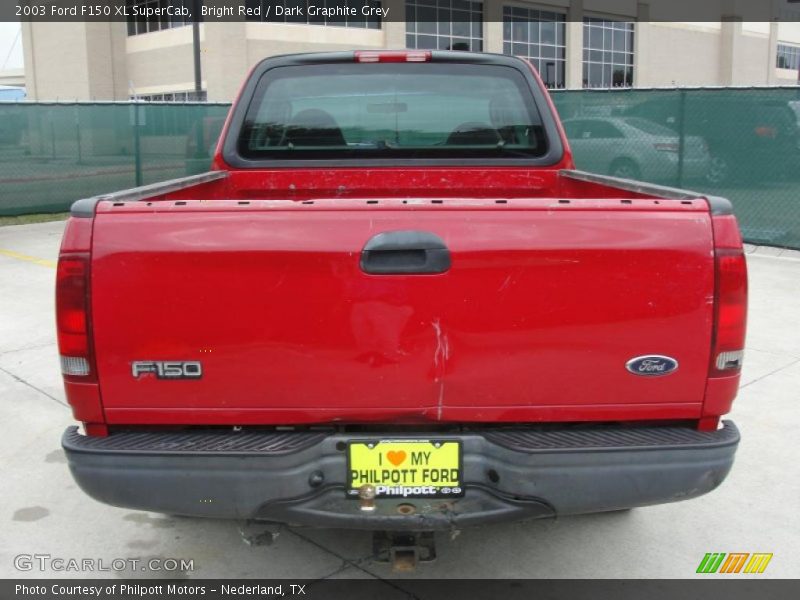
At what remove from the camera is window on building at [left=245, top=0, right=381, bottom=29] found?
31188 millimetres

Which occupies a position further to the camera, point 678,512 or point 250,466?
point 678,512

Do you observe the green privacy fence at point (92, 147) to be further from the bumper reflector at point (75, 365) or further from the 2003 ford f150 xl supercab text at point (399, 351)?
the 2003 ford f150 xl supercab text at point (399, 351)

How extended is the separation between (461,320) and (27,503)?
2.59 m

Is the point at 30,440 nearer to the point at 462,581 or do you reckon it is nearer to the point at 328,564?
the point at 328,564

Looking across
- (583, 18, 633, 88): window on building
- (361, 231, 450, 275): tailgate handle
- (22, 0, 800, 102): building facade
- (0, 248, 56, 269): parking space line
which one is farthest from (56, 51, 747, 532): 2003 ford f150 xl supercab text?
(583, 18, 633, 88): window on building

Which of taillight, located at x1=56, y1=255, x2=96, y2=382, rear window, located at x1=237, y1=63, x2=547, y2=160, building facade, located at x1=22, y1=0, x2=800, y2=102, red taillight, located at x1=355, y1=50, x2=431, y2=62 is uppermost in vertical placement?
building facade, located at x1=22, y1=0, x2=800, y2=102

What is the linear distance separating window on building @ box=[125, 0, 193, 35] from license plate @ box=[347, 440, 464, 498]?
33401 millimetres

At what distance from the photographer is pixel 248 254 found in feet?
8.59

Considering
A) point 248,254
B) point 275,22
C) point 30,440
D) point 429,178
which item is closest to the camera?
point 248,254

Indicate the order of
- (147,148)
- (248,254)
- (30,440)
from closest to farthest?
(248,254), (30,440), (147,148)

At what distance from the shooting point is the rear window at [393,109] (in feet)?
15.0

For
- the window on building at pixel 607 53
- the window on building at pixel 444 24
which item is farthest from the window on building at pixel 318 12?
the window on building at pixel 607 53

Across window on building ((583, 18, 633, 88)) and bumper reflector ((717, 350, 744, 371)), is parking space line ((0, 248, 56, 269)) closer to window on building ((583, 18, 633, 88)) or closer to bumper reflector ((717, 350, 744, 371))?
bumper reflector ((717, 350, 744, 371))

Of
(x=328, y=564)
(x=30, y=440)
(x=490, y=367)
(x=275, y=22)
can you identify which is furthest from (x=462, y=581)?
(x=275, y=22)
